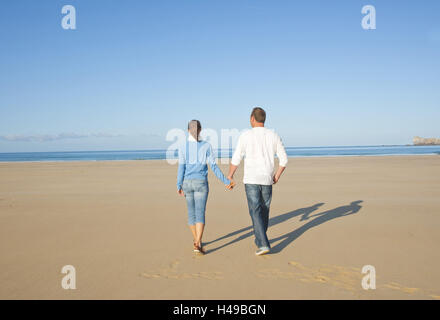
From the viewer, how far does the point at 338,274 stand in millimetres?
3830

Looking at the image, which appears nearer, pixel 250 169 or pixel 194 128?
pixel 250 169

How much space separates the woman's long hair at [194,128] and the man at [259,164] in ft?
2.34

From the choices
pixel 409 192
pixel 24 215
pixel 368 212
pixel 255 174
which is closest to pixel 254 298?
pixel 255 174

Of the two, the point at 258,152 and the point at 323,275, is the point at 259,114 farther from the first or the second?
the point at 323,275

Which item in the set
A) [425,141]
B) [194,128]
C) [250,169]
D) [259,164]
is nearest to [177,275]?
[250,169]

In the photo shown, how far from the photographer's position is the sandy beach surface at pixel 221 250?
3.48m

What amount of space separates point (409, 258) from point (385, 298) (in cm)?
153

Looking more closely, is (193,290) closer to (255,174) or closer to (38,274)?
(255,174)

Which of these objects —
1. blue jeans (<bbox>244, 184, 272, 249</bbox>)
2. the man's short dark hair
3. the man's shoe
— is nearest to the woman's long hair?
the man's short dark hair

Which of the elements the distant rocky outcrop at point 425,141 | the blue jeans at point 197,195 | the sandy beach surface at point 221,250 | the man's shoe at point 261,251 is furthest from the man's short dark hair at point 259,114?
the distant rocky outcrop at point 425,141

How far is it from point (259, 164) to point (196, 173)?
1023 mm

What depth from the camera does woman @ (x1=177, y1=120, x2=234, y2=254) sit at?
470 cm

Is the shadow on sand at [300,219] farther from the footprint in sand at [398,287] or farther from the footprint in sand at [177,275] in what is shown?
A: the footprint in sand at [398,287]

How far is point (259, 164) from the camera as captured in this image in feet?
14.8
